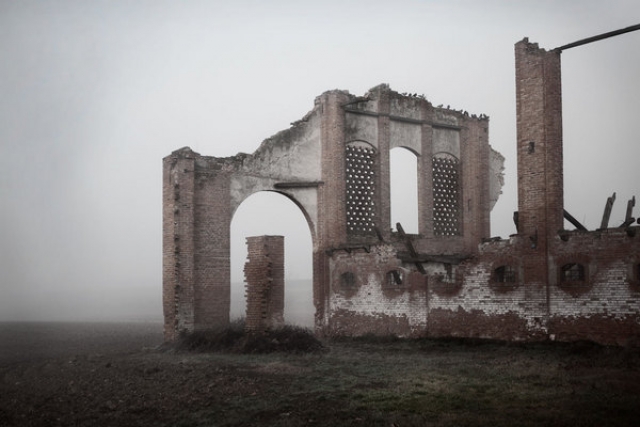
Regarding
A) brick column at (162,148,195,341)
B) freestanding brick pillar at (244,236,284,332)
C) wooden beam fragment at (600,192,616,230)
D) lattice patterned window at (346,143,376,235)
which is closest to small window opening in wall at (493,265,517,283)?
wooden beam fragment at (600,192,616,230)

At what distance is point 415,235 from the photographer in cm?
2356

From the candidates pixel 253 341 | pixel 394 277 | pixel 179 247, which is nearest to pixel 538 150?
pixel 394 277

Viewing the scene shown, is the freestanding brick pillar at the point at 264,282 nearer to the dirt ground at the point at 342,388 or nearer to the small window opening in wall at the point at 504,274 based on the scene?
the dirt ground at the point at 342,388

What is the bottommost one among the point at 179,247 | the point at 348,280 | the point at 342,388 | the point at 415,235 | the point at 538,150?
the point at 342,388

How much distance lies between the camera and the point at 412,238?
23.3m

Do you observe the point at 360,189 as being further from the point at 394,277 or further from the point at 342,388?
the point at 342,388

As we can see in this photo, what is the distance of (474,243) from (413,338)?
27.6 ft

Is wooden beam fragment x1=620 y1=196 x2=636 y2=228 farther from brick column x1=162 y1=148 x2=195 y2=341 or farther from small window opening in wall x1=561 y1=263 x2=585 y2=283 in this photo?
brick column x1=162 y1=148 x2=195 y2=341

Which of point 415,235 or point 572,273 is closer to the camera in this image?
point 572,273

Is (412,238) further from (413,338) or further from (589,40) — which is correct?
(589,40)

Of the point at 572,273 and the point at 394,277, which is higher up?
the point at 572,273

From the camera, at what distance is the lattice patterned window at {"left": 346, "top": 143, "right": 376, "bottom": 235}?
23.0 metres

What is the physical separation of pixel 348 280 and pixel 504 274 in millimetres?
5590

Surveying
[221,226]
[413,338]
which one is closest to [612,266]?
[413,338]
